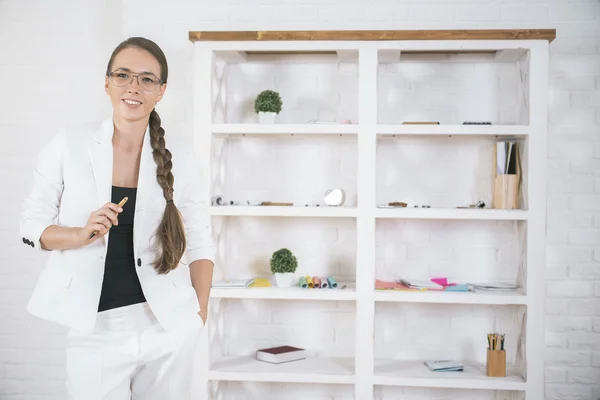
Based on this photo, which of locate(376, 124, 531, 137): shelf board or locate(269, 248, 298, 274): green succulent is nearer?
locate(376, 124, 531, 137): shelf board

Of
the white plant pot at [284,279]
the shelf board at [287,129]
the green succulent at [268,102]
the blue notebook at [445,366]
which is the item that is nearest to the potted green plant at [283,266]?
the white plant pot at [284,279]

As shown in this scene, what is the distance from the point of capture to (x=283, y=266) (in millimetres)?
3221

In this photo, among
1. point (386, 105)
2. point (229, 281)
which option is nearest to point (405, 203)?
point (386, 105)

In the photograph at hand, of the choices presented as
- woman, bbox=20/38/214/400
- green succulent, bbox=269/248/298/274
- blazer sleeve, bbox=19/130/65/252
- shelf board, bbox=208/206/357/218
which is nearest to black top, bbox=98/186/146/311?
woman, bbox=20/38/214/400

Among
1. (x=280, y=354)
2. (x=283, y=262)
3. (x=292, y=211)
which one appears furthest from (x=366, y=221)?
(x=280, y=354)

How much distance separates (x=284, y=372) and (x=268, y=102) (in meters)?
1.37

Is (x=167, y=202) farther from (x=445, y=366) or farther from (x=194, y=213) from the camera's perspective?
(x=445, y=366)

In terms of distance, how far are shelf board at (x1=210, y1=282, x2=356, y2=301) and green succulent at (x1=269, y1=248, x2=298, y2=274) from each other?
0.11 m

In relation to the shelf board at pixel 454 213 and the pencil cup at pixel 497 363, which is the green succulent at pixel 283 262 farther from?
the pencil cup at pixel 497 363

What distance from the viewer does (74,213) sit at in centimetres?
183

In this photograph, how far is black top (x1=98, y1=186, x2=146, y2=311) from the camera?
1.85 m

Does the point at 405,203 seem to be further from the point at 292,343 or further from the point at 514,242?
the point at 292,343

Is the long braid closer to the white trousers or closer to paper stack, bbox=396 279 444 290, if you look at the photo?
the white trousers

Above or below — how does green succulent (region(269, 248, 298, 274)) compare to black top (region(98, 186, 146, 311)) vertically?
below
